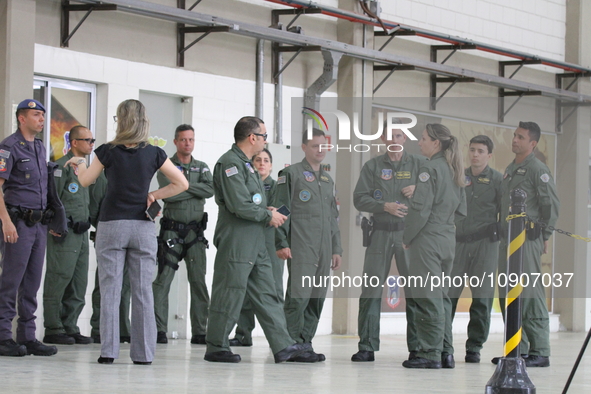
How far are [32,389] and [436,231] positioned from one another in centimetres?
326

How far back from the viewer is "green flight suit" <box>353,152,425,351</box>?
748 centimetres

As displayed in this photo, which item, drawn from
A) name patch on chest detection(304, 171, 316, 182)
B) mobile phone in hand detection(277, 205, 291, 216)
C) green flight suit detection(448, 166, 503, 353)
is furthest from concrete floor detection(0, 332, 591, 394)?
name patch on chest detection(304, 171, 316, 182)

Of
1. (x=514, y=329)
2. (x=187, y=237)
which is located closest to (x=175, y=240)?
(x=187, y=237)

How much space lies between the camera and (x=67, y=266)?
816 centimetres

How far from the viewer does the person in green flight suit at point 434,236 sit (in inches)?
278

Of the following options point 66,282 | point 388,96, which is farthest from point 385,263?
point 388,96

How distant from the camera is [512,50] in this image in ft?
40.4

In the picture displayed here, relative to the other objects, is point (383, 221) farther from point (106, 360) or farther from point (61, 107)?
point (61, 107)

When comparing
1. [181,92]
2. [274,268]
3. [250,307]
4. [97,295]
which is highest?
[181,92]

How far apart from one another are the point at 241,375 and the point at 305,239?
163 cm

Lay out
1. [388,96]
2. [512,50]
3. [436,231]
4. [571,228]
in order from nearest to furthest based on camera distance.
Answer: [436,231], [571,228], [388,96], [512,50]

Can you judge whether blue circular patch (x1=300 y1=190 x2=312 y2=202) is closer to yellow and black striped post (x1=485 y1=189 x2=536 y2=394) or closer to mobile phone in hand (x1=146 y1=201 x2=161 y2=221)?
mobile phone in hand (x1=146 y1=201 x2=161 y2=221)

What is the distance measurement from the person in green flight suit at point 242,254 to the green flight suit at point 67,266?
180 cm

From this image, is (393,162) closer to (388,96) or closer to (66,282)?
(66,282)
